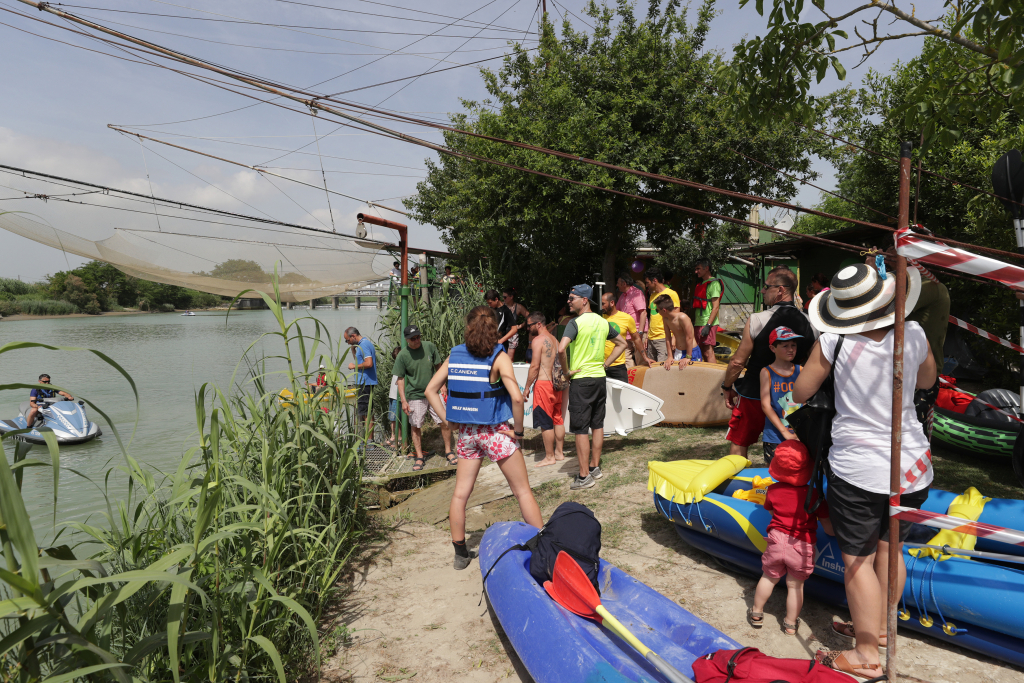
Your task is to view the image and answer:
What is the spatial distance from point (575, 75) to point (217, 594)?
436 inches

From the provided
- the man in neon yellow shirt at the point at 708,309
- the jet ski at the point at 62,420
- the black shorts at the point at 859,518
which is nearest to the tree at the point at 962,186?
the man in neon yellow shirt at the point at 708,309

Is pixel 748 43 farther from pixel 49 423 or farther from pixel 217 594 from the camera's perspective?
pixel 49 423

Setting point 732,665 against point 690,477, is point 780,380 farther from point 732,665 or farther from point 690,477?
point 732,665

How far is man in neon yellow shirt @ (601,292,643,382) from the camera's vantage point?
588cm

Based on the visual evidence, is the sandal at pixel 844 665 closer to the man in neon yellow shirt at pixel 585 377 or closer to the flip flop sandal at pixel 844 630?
the flip flop sandal at pixel 844 630

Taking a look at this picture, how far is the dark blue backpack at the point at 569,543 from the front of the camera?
2531mm

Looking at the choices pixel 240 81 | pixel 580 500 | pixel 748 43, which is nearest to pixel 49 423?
pixel 240 81

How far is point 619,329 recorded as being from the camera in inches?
228

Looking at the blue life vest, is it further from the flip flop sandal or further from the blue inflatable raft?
the flip flop sandal

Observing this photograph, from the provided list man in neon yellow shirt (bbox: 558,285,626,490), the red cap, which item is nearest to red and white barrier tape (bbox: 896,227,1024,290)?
the red cap

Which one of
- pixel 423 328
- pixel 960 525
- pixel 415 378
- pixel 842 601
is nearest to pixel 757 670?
pixel 960 525

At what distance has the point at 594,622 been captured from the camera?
92.8 inches

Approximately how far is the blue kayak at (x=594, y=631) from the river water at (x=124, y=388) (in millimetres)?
1688

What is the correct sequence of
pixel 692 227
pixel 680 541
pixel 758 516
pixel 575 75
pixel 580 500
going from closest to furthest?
pixel 758 516, pixel 680 541, pixel 580 500, pixel 575 75, pixel 692 227
